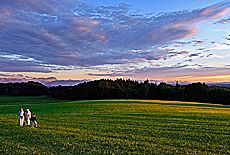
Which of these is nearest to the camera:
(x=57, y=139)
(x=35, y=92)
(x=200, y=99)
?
(x=57, y=139)

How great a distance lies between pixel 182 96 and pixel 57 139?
7128 centimetres

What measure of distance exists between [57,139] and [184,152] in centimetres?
771

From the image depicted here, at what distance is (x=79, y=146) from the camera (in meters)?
9.47

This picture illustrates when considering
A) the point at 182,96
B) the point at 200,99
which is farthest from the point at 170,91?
the point at 200,99

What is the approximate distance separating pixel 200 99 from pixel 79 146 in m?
71.8

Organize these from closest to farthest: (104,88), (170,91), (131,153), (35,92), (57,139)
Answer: (131,153), (57,139), (170,91), (104,88), (35,92)

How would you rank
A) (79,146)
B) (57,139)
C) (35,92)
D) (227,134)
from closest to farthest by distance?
(79,146), (57,139), (227,134), (35,92)

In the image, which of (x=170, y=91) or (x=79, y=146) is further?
(x=170, y=91)

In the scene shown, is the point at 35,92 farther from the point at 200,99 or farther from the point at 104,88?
the point at 200,99

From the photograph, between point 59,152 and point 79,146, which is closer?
point 59,152

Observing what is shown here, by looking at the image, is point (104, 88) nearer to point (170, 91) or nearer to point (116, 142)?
point (170, 91)

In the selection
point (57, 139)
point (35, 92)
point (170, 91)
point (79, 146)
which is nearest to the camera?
point (79, 146)

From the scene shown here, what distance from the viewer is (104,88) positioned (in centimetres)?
8388

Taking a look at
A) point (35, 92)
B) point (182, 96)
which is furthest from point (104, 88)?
point (35, 92)
